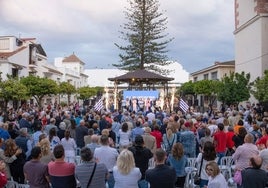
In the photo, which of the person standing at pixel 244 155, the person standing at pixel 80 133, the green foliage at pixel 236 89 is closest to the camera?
the person standing at pixel 244 155

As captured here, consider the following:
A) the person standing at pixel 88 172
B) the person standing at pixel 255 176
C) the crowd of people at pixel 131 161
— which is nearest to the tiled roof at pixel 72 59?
the crowd of people at pixel 131 161

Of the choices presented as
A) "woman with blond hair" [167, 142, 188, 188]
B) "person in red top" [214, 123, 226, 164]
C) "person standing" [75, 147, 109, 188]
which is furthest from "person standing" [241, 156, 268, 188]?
"person in red top" [214, 123, 226, 164]

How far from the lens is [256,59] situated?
94.8 ft

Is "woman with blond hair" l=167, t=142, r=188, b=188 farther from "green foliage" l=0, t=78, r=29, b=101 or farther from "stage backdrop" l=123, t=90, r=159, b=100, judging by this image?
"green foliage" l=0, t=78, r=29, b=101

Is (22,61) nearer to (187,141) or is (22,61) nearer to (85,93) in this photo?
(85,93)

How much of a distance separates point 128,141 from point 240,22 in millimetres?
25092

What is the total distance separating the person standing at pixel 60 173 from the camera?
5.78m

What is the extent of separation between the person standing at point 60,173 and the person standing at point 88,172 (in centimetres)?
15

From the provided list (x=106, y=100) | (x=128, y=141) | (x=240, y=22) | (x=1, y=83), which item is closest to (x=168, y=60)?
(x=240, y=22)

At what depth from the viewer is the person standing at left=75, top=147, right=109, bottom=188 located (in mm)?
5668

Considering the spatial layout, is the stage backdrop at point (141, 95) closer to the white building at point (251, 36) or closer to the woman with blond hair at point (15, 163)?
the white building at point (251, 36)

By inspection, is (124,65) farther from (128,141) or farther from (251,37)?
(128,141)

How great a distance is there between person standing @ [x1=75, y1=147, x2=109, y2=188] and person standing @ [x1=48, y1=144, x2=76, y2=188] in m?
0.15

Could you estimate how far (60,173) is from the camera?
5.79 meters
